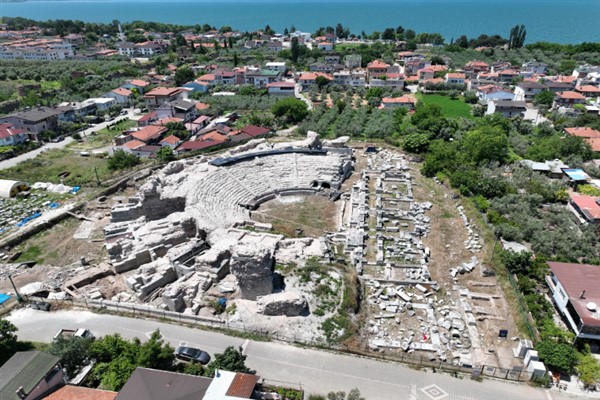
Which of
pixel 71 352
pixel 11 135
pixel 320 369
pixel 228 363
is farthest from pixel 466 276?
pixel 11 135

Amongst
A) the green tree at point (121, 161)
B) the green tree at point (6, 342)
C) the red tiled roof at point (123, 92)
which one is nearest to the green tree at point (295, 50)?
the red tiled roof at point (123, 92)

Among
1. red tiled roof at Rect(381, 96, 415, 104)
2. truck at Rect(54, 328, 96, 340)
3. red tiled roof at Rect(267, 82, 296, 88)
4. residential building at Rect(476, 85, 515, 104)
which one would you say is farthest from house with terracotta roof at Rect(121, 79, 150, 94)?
residential building at Rect(476, 85, 515, 104)

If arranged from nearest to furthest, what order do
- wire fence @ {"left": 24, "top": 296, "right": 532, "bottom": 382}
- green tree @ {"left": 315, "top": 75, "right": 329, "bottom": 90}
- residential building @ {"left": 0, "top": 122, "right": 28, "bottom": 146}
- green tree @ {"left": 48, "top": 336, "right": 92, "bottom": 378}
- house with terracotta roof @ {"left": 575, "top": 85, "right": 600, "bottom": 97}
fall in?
green tree @ {"left": 48, "top": 336, "right": 92, "bottom": 378} → wire fence @ {"left": 24, "top": 296, "right": 532, "bottom": 382} → residential building @ {"left": 0, "top": 122, "right": 28, "bottom": 146} → house with terracotta roof @ {"left": 575, "top": 85, "right": 600, "bottom": 97} → green tree @ {"left": 315, "top": 75, "right": 329, "bottom": 90}

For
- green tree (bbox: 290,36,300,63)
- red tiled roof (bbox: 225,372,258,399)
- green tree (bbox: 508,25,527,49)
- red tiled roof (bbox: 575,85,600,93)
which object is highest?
green tree (bbox: 508,25,527,49)

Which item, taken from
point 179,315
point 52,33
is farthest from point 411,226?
point 52,33

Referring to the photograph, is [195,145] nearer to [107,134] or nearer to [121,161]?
[121,161]

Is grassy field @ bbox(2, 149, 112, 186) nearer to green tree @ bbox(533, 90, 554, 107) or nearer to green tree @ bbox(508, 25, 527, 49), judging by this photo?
green tree @ bbox(533, 90, 554, 107)
